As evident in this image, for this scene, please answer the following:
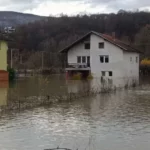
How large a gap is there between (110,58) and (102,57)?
111 cm

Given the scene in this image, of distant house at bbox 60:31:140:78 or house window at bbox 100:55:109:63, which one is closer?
distant house at bbox 60:31:140:78

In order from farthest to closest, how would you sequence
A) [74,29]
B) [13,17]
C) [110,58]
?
[13,17] → [74,29] → [110,58]

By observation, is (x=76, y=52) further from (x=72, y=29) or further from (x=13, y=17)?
(x=13, y=17)

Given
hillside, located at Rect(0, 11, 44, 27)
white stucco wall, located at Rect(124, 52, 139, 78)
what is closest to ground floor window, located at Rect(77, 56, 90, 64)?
white stucco wall, located at Rect(124, 52, 139, 78)

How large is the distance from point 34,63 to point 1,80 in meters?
34.6

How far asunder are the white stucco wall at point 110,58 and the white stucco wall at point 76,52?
0.96m

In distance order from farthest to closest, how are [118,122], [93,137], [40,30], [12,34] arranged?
[40,30] < [12,34] < [118,122] < [93,137]

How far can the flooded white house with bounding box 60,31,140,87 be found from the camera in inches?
1756

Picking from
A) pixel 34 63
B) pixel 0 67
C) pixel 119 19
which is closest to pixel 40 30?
pixel 119 19

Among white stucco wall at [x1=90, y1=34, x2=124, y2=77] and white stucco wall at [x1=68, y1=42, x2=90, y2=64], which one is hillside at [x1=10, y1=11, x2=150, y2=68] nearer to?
white stucco wall at [x1=68, y1=42, x2=90, y2=64]

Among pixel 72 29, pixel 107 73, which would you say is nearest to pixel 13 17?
pixel 72 29

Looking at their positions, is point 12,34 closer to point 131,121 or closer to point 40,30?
point 40,30

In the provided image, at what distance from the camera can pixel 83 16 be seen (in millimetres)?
101625

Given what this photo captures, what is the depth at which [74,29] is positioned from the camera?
98.6 metres
